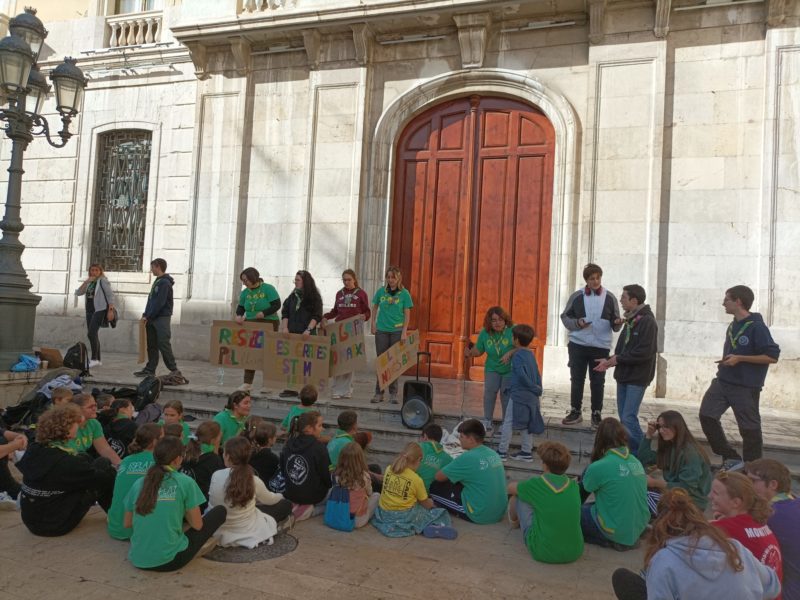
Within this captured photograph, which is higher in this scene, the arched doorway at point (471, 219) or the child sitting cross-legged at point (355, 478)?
the arched doorway at point (471, 219)

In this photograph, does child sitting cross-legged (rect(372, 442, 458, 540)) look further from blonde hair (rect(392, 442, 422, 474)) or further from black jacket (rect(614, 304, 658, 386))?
black jacket (rect(614, 304, 658, 386))

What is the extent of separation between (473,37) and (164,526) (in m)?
8.67

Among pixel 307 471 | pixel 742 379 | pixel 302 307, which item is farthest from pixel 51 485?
pixel 742 379

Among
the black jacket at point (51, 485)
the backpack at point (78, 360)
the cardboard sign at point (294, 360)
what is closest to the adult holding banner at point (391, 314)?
the cardboard sign at point (294, 360)

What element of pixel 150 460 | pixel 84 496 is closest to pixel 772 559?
pixel 150 460

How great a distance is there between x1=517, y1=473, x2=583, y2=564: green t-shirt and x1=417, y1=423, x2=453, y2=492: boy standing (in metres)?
1.00

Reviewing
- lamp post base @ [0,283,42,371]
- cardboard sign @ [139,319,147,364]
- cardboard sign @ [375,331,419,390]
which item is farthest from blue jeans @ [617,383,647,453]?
lamp post base @ [0,283,42,371]

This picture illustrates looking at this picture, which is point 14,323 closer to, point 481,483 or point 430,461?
point 430,461

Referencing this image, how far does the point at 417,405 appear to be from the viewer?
642 cm

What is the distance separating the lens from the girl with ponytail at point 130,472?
4.09 m

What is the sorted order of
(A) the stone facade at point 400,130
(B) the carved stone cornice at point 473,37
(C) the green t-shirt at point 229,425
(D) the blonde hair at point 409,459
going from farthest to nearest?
1. (B) the carved stone cornice at point 473,37
2. (A) the stone facade at point 400,130
3. (C) the green t-shirt at point 229,425
4. (D) the blonde hair at point 409,459

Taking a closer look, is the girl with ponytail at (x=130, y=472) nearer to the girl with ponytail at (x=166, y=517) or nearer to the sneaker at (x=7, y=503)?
the girl with ponytail at (x=166, y=517)

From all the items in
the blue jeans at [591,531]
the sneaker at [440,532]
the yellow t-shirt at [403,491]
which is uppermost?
the yellow t-shirt at [403,491]

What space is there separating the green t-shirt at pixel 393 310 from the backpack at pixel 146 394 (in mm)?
2691
